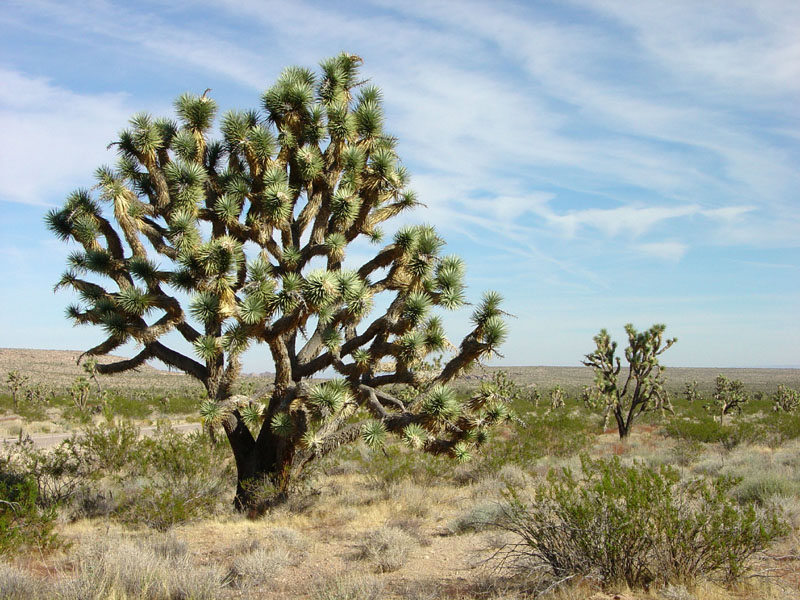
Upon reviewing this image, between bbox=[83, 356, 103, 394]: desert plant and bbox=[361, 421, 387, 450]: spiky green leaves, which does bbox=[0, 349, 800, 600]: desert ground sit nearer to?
bbox=[83, 356, 103, 394]: desert plant

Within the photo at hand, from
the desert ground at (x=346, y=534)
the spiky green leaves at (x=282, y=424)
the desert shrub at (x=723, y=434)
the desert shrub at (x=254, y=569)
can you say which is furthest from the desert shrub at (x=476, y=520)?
the desert shrub at (x=723, y=434)

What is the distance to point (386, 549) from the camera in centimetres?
740

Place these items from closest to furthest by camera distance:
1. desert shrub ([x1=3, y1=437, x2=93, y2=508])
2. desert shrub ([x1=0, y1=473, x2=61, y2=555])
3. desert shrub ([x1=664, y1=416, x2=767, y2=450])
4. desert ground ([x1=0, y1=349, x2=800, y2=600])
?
desert ground ([x1=0, y1=349, x2=800, y2=600]) → desert shrub ([x1=0, y1=473, x2=61, y2=555]) → desert shrub ([x1=3, y1=437, x2=93, y2=508]) → desert shrub ([x1=664, y1=416, x2=767, y2=450])

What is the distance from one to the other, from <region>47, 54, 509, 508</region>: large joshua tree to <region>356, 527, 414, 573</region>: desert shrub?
1.17 m

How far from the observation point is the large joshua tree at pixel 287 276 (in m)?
8.39

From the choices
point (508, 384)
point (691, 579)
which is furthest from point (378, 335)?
point (508, 384)

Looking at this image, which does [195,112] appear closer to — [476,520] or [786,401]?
[476,520]

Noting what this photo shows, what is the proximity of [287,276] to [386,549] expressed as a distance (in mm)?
3620

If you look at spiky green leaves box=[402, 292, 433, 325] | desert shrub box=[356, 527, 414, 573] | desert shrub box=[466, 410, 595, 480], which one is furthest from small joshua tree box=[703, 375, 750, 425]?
desert shrub box=[356, 527, 414, 573]

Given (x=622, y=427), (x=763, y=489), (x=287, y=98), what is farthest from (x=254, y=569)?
(x=622, y=427)

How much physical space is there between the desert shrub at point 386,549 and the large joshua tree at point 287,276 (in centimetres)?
117

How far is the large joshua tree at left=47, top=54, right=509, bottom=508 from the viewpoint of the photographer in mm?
8391

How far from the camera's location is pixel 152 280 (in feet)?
29.7

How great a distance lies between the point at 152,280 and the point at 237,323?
1.72m
